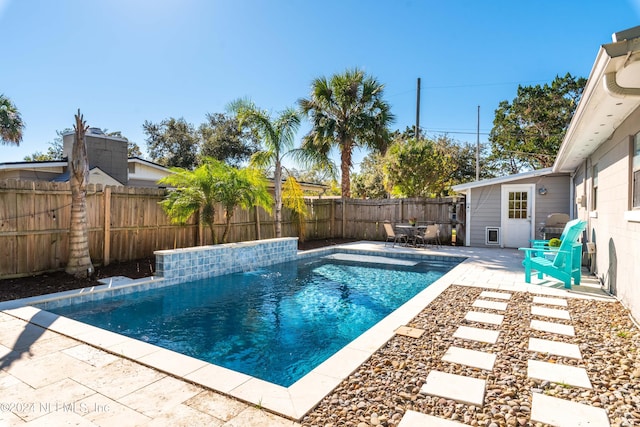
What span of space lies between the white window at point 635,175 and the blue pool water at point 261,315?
3367 millimetres

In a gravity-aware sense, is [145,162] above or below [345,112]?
below

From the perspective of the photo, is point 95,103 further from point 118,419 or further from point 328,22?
point 118,419

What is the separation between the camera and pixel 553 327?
4.09 meters

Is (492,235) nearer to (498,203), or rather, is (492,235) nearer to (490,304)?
(498,203)

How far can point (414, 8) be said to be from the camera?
11414 mm

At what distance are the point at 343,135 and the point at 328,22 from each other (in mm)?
3763

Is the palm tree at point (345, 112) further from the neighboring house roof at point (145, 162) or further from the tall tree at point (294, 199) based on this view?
the neighboring house roof at point (145, 162)

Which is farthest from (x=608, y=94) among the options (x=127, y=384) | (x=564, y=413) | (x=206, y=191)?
(x=206, y=191)

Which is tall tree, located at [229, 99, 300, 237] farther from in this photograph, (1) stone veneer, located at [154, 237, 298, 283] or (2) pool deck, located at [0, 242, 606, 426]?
(2) pool deck, located at [0, 242, 606, 426]

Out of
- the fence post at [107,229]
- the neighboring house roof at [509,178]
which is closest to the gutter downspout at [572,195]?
the neighboring house roof at [509,178]

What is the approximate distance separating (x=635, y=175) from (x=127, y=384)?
227 inches

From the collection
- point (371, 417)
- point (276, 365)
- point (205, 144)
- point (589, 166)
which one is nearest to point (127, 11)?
point (276, 365)

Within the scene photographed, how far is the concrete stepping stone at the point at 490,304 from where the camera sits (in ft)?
16.0

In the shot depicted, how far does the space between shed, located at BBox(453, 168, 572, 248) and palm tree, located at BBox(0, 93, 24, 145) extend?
19470 millimetres
